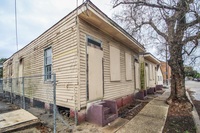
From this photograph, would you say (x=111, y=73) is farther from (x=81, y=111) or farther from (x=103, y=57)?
(x=81, y=111)

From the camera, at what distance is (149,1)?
6969 millimetres

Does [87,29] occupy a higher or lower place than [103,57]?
higher

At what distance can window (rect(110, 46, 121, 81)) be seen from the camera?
261 inches

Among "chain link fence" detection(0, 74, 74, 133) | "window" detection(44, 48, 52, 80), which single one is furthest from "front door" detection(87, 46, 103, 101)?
"window" detection(44, 48, 52, 80)

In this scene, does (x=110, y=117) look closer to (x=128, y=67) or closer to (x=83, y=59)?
(x=83, y=59)

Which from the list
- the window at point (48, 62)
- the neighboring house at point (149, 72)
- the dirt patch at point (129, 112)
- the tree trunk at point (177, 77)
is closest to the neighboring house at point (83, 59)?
the window at point (48, 62)

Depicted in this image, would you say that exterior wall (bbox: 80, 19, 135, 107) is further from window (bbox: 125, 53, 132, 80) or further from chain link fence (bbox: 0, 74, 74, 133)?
chain link fence (bbox: 0, 74, 74, 133)

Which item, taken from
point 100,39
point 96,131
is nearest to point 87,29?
point 100,39

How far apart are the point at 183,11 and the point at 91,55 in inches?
168

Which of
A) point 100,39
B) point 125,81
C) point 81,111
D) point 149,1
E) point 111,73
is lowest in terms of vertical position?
point 81,111

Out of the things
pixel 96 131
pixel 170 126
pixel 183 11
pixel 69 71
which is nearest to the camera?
pixel 96 131

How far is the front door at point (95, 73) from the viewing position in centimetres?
515

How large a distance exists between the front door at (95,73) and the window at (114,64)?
0.95 m

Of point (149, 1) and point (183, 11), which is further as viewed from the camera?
point (149, 1)
